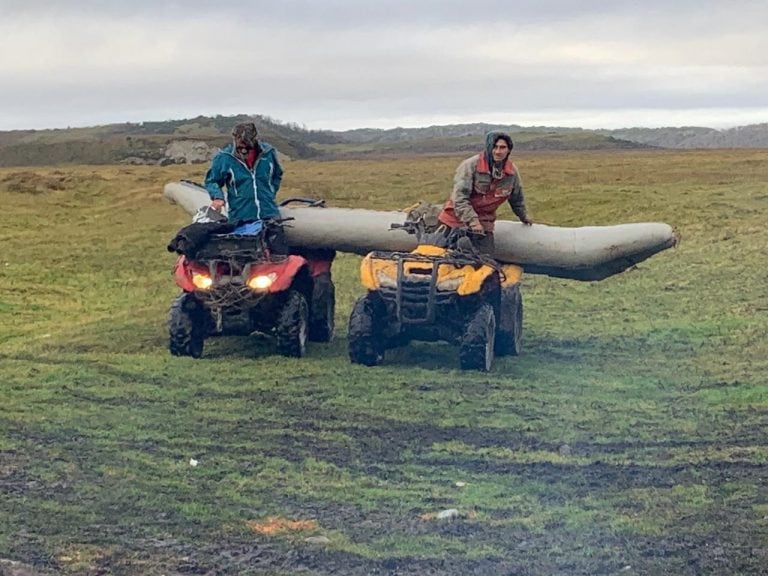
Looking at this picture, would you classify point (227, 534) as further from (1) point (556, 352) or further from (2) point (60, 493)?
(1) point (556, 352)

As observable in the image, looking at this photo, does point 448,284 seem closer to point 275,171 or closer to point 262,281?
point 262,281

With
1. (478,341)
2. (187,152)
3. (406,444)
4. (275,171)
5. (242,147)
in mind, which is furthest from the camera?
(187,152)

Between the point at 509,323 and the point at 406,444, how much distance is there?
3.53 m

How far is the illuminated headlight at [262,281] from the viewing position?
11898mm

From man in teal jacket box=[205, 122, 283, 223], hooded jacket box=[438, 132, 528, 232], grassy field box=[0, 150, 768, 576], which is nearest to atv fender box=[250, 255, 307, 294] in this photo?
man in teal jacket box=[205, 122, 283, 223]

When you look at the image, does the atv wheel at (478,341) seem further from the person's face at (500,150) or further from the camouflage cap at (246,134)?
the camouflage cap at (246,134)

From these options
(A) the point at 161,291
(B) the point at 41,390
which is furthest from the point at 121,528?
(A) the point at 161,291

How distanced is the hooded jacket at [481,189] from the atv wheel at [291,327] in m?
1.52

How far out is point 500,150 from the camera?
38.4ft

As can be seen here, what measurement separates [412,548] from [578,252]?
6871 millimetres

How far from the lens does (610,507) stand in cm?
707

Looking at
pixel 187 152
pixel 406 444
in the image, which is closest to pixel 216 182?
pixel 406 444

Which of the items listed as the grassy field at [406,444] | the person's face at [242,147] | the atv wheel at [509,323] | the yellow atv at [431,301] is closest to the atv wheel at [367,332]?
the yellow atv at [431,301]

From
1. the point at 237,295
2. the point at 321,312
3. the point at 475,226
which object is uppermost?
the point at 475,226
